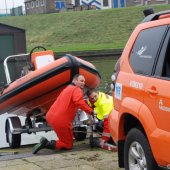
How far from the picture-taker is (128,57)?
19.4 feet

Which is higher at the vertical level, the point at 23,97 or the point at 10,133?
the point at 23,97

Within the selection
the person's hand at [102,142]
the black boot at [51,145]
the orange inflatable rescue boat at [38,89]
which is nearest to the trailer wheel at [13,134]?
the orange inflatable rescue boat at [38,89]

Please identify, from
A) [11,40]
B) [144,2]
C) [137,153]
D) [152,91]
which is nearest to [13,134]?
[137,153]

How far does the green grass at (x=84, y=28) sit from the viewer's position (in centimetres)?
4856

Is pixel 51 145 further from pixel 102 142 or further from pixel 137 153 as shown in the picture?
pixel 137 153

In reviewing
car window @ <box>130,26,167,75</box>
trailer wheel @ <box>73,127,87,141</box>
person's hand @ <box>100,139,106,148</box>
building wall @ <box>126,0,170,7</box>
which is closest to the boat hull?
trailer wheel @ <box>73,127,87,141</box>

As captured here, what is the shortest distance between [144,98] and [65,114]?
11.1 feet

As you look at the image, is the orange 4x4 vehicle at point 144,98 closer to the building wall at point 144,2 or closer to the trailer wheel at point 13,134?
the trailer wheel at point 13,134

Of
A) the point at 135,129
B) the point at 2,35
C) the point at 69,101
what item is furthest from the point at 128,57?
the point at 2,35

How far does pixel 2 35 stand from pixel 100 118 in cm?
1394

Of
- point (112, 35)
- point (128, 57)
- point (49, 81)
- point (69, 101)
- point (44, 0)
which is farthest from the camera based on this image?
point (44, 0)

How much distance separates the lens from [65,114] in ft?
27.8

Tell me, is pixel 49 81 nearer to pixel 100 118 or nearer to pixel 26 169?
pixel 100 118

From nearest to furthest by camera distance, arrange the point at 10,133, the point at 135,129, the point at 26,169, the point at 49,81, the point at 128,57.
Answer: the point at 135,129, the point at 128,57, the point at 26,169, the point at 49,81, the point at 10,133
